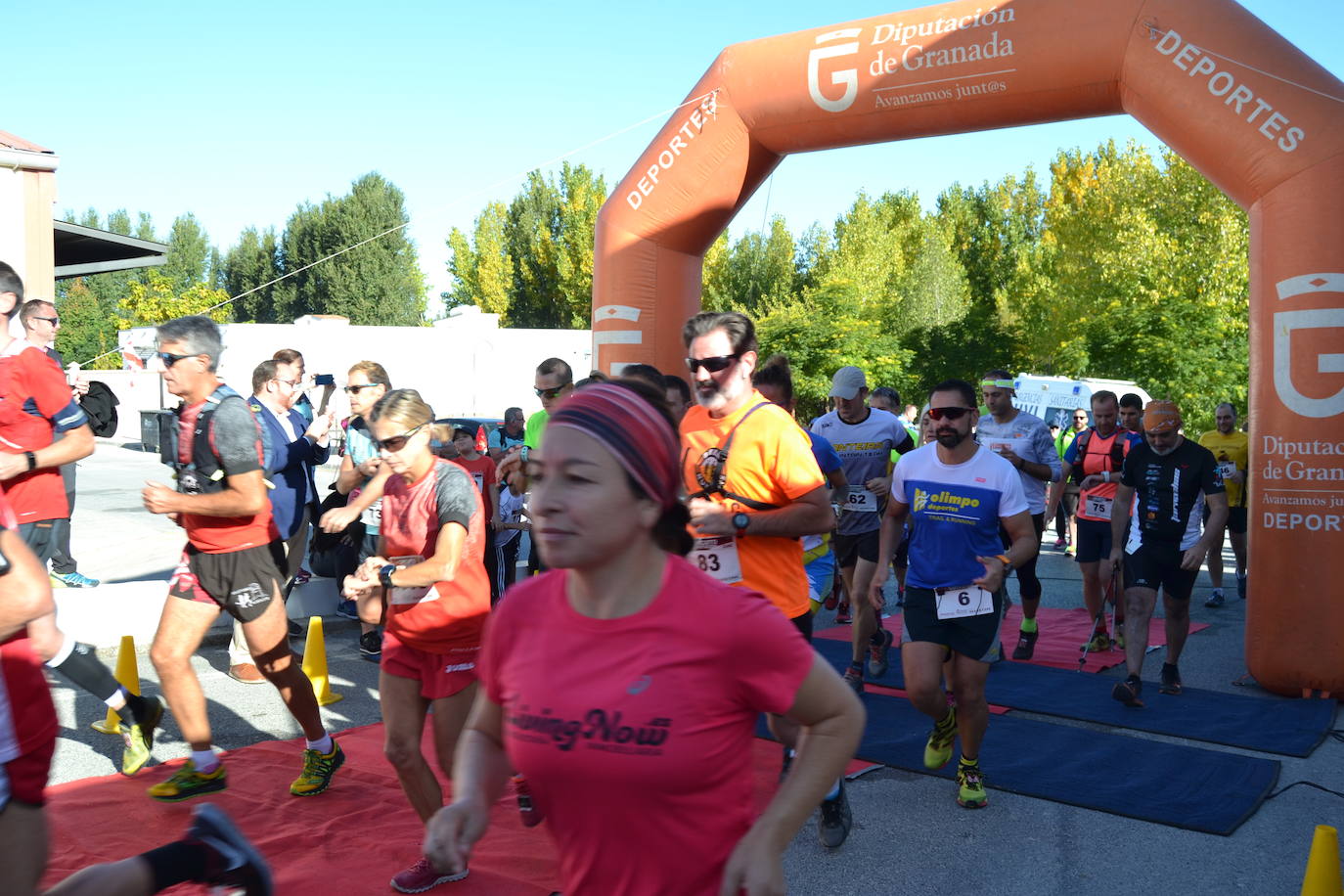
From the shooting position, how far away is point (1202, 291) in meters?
27.4

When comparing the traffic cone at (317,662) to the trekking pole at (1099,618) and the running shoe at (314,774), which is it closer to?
the running shoe at (314,774)

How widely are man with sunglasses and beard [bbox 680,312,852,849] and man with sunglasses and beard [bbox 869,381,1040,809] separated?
3.07ft

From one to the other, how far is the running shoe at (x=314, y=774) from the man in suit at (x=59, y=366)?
248cm

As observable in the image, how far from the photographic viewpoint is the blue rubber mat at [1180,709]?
6.40 metres

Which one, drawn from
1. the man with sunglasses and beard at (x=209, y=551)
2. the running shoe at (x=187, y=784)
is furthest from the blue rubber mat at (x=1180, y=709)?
the running shoe at (x=187, y=784)

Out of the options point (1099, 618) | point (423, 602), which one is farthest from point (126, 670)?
point (1099, 618)

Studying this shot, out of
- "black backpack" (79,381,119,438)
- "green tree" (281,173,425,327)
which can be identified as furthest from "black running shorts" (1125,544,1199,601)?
"green tree" (281,173,425,327)

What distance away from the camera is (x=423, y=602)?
4.00m

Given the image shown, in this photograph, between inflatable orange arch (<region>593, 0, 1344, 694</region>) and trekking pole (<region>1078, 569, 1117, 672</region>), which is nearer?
inflatable orange arch (<region>593, 0, 1344, 694</region>)

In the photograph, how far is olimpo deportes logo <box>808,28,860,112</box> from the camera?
8.79m

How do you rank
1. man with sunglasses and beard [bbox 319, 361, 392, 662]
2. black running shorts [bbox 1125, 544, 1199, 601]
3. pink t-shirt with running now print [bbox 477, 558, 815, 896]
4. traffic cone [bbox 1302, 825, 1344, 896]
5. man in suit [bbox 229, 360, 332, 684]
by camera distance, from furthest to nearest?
man in suit [bbox 229, 360, 332, 684]
black running shorts [bbox 1125, 544, 1199, 601]
man with sunglasses and beard [bbox 319, 361, 392, 662]
traffic cone [bbox 1302, 825, 1344, 896]
pink t-shirt with running now print [bbox 477, 558, 815, 896]

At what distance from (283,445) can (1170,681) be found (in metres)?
6.15

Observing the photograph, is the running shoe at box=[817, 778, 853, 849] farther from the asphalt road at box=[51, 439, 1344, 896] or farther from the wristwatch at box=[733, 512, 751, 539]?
the wristwatch at box=[733, 512, 751, 539]

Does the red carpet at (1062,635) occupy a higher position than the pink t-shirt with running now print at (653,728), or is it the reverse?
the pink t-shirt with running now print at (653,728)
